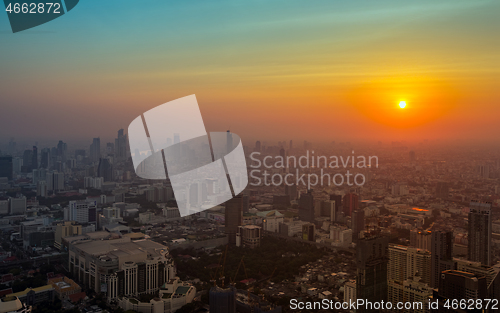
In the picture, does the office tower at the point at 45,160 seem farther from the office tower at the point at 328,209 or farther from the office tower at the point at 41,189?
the office tower at the point at 328,209

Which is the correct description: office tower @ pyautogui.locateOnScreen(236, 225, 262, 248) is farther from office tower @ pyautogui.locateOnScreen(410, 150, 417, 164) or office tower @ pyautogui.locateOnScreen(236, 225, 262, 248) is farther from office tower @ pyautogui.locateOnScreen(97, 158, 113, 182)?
office tower @ pyautogui.locateOnScreen(97, 158, 113, 182)

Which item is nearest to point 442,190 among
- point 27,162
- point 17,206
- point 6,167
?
point 17,206

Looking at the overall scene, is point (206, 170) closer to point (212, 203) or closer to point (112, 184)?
point (212, 203)

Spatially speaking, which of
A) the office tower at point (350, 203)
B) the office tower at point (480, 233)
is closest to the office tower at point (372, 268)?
the office tower at point (480, 233)

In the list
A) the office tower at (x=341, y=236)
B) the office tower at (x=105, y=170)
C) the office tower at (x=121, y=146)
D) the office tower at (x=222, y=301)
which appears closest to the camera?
the office tower at (x=222, y=301)

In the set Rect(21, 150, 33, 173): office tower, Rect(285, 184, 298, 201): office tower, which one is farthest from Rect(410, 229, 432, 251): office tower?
Rect(21, 150, 33, 173): office tower

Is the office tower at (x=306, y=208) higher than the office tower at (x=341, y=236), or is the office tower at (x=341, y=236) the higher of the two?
the office tower at (x=306, y=208)

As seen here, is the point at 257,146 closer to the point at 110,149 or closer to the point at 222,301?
the point at 110,149
